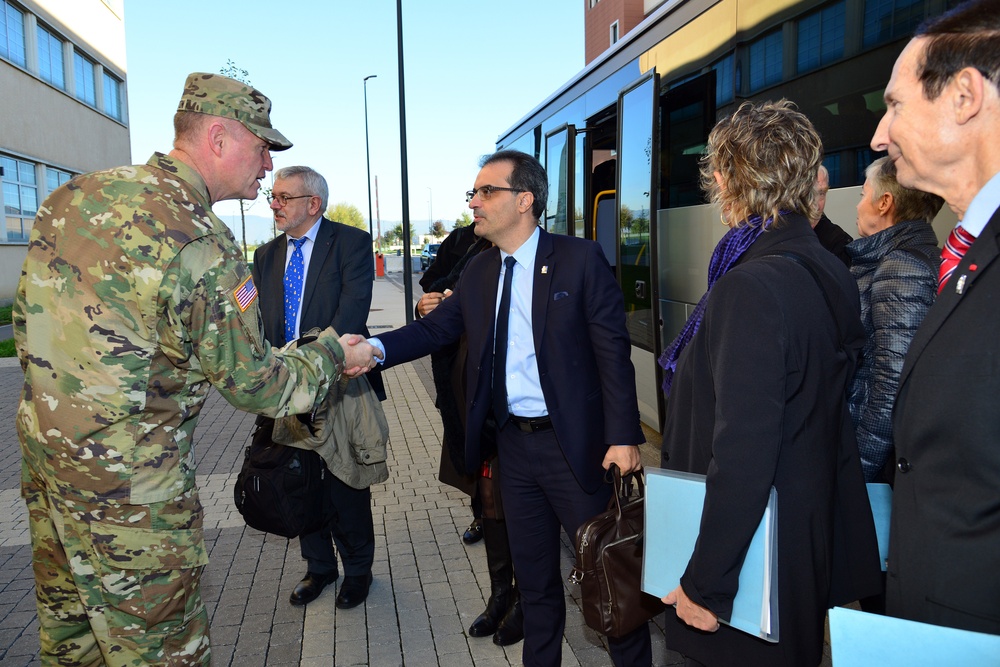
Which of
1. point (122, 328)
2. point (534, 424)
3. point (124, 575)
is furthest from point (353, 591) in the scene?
point (122, 328)

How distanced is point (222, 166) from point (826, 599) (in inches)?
86.8

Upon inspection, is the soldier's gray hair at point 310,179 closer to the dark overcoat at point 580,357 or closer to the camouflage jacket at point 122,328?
the dark overcoat at point 580,357

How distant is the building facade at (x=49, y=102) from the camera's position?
73.1 ft

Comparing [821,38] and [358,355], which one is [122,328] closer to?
[358,355]

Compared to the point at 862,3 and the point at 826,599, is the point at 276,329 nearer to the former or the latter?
the point at 826,599

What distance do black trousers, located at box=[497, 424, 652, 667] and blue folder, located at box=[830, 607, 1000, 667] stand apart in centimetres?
182

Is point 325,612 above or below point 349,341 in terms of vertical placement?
below

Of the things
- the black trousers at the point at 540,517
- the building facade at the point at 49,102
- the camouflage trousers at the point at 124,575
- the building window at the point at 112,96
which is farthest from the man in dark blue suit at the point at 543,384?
the building window at the point at 112,96

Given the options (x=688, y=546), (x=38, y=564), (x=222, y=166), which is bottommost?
(x=38, y=564)

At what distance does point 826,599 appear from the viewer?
6.77ft

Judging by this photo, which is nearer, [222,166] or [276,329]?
[222,166]

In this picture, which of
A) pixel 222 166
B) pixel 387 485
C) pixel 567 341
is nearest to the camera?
pixel 222 166

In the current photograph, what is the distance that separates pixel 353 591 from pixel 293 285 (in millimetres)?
1658

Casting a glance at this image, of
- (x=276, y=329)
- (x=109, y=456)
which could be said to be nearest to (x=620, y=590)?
(x=109, y=456)
